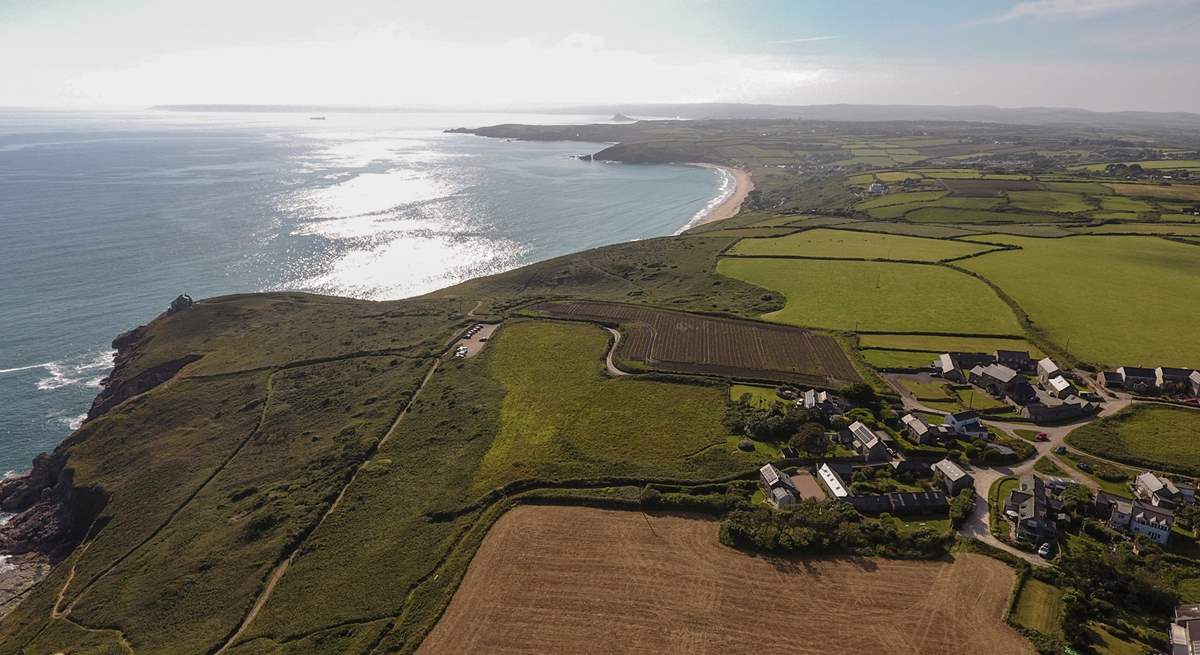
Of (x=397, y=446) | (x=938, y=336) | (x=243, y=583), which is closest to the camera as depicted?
(x=243, y=583)

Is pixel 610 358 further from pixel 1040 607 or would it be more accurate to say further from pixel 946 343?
pixel 1040 607

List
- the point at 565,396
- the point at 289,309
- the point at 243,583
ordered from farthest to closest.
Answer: the point at 289,309, the point at 565,396, the point at 243,583

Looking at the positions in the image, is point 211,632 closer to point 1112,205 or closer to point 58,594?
point 58,594

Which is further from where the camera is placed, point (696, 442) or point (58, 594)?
point (696, 442)

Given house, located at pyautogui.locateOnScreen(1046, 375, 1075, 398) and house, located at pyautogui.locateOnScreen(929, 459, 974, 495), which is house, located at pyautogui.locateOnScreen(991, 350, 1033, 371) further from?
house, located at pyautogui.locateOnScreen(929, 459, 974, 495)

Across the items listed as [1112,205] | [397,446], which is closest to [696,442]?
[397,446]

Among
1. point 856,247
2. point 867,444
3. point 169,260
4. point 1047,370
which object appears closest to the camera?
point 867,444

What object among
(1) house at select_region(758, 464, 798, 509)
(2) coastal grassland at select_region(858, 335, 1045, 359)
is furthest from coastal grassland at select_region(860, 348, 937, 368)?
(1) house at select_region(758, 464, 798, 509)

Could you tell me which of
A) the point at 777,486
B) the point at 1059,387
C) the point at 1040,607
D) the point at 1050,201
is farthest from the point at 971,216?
the point at 1040,607
